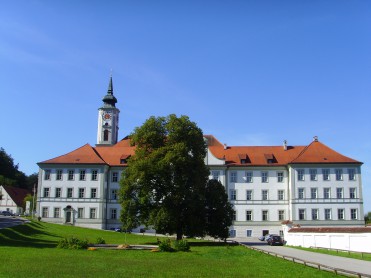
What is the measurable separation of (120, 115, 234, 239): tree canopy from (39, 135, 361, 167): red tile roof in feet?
68.2

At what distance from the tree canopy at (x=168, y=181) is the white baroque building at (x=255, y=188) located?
20.0 metres

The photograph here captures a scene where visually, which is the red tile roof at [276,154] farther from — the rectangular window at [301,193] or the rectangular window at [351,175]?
the rectangular window at [301,193]

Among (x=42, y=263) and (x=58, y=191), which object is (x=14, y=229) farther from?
(x=42, y=263)

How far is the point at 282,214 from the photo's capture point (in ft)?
209

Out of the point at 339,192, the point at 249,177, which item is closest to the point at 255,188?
the point at 249,177

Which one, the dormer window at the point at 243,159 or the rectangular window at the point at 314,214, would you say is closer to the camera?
the rectangular window at the point at 314,214

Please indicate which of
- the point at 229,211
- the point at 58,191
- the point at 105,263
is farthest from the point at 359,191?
the point at 105,263

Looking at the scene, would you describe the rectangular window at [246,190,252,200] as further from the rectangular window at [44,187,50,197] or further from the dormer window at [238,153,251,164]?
the rectangular window at [44,187,50,197]

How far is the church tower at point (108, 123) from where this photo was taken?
3211 inches

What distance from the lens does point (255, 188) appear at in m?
64.6

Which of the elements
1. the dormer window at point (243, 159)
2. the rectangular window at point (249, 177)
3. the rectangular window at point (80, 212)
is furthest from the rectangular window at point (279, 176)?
the rectangular window at point (80, 212)

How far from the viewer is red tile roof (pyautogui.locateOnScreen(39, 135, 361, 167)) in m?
63.8

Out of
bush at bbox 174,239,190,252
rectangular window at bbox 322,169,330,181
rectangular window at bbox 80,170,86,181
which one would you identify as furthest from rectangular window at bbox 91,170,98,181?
bush at bbox 174,239,190,252

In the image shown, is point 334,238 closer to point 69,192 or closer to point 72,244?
point 72,244
